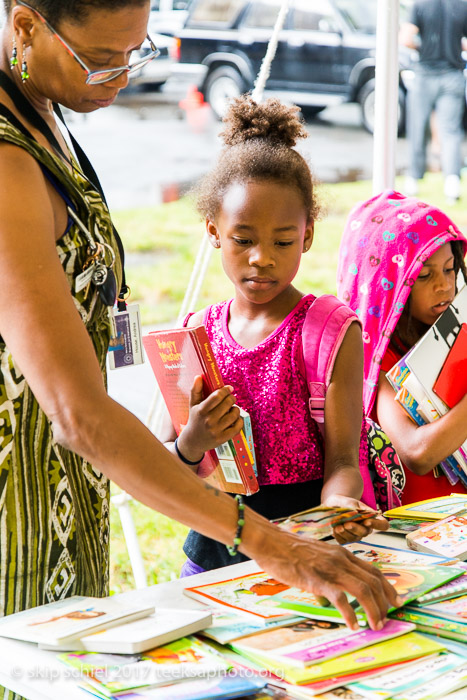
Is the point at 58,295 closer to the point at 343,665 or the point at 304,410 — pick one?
the point at 343,665

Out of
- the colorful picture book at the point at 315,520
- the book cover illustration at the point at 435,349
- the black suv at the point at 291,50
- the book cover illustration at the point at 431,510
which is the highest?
the black suv at the point at 291,50

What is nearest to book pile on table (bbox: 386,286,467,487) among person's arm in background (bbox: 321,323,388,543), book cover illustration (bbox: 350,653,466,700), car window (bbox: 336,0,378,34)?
person's arm in background (bbox: 321,323,388,543)

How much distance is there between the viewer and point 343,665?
3.54 ft

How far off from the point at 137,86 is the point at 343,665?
20.7 feet

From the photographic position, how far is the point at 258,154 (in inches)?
74.4

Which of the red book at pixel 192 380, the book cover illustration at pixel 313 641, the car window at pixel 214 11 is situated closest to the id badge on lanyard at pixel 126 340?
the red book at pixel 192 380

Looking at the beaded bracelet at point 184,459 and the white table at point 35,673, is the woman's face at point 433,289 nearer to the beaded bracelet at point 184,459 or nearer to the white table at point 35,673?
the beaded bracelet at point 184,459

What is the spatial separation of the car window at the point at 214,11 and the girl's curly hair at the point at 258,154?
5048mm

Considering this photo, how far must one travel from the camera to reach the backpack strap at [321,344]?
5.88 feet

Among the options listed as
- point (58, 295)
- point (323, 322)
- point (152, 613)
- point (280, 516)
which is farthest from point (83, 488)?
point (323, 322)

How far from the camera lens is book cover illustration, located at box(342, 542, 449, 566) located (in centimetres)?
142

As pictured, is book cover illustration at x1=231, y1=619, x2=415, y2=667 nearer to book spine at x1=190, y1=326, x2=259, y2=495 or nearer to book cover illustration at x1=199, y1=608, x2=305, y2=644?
book cover illustration at x1=199, y1=608, x2=305, y2=644

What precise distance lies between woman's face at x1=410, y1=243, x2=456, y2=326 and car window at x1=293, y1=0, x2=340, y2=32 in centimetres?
510

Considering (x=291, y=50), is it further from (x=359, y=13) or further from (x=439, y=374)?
(x=439, y=374)
